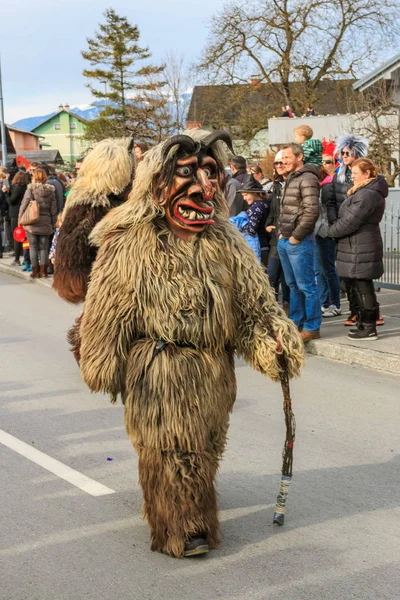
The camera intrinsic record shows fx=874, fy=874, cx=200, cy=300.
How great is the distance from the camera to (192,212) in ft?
13.6

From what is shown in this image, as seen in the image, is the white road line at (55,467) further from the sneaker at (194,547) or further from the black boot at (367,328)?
the black boot at (367,328)

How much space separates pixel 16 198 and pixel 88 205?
11.5 metres

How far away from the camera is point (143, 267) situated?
13.6ft

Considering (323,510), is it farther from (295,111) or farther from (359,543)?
(295,111)

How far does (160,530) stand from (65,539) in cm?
60

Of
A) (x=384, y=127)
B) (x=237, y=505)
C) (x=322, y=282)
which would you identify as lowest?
(x=237, y=505)

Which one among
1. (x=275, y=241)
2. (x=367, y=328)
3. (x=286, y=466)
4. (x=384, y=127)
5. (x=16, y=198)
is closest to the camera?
(x=286, y=466)

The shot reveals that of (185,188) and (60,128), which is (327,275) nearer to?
(185,188)

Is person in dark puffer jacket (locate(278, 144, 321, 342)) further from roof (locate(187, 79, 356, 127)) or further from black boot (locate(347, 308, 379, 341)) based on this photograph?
roof (locate(187, 79, 356, 127))

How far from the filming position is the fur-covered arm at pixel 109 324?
4.18m

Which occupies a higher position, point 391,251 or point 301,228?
point 301,228

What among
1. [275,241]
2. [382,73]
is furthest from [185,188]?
[382,73]

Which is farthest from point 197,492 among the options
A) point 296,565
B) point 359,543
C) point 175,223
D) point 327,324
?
point 327,324

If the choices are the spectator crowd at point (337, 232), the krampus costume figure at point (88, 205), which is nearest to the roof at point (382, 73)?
the spectator crowd at point (337, 232)
